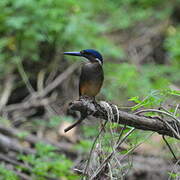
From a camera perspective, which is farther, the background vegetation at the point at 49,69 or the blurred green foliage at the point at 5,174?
the background vegetation at the point at 49,69

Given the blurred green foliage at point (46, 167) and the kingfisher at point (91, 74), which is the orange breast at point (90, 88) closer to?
the kingfisher at point (91, 74)

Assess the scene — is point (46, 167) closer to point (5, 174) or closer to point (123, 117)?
point (5, 174)

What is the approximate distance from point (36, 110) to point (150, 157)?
2.02 meters

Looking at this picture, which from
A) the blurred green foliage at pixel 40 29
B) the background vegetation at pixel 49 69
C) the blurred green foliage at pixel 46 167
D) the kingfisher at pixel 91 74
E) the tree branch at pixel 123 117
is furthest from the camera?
the blurred green foliage at pixel 40 29

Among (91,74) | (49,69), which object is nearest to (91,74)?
(91,74)

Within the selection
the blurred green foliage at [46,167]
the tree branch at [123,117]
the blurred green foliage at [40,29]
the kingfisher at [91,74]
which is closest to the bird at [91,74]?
the kingfisher at [91,74]

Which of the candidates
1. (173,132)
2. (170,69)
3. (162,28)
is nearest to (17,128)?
(170,69)

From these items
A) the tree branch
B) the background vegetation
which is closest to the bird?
the tree branch

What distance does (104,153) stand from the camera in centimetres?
272

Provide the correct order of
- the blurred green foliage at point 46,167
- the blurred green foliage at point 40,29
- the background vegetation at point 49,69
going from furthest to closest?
the blurred green foliage at point 40,29 → the background vegetation at point 49,69 → the blurred green foliage at point 46,167

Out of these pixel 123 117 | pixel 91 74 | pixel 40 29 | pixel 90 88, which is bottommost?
pixel 40 29

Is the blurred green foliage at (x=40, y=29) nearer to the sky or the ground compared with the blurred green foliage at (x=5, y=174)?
nearer to the sky

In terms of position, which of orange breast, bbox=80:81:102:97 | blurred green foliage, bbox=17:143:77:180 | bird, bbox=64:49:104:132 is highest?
bird, bbox=64:49:104:132

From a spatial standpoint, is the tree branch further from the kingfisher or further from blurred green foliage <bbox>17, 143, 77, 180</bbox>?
blurred green foliage <bbox>17, 143, 77, 180</bbox>
